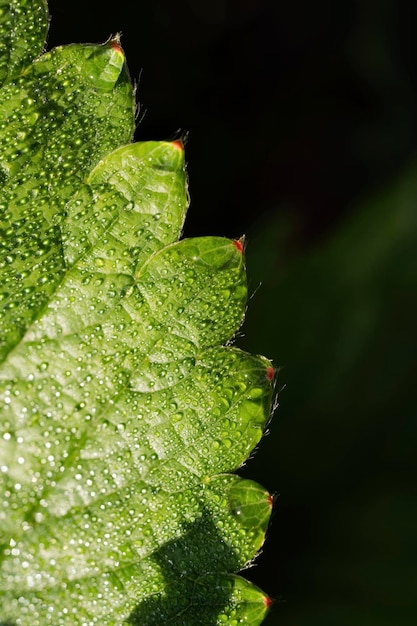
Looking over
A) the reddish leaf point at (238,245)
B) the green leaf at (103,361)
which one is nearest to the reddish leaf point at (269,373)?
the green leaf at (103,361)

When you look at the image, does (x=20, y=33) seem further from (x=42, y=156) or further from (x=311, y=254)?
(x=311, y=254)

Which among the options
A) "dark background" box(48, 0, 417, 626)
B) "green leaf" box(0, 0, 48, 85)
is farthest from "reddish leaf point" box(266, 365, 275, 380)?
"dark background" box(48, 0, 417, 626)

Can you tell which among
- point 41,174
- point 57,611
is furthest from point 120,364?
point 57,611

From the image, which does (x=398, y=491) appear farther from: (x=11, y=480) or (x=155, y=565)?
(x=11, y=480)

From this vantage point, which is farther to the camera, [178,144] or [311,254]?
[311,254]

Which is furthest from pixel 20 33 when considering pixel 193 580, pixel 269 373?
pixel 193 580

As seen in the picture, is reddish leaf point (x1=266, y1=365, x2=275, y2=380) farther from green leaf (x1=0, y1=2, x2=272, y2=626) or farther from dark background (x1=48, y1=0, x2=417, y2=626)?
dark background (x1=48, y1=0, x2=417, y2=626)

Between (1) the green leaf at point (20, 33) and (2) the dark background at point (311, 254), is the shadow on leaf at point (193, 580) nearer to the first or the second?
(1) the green leaf at point (20, 33)
